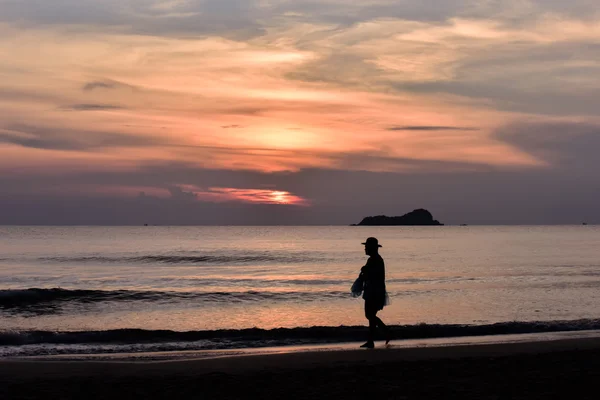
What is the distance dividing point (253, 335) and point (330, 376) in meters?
7.65

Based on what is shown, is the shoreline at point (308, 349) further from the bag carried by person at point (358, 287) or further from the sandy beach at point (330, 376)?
the bag carried by person at point (358, 287)

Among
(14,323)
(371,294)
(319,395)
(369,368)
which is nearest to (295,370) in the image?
(369,368)

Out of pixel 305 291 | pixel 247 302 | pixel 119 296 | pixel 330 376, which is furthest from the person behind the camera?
pixel 305 291

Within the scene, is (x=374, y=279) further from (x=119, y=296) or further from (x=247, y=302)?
(x=119, y=296)

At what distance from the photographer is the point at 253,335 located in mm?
17844

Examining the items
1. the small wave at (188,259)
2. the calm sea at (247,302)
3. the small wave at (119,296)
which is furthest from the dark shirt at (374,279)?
the small wave at (188,259)

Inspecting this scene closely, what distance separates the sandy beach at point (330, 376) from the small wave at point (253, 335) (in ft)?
13.0

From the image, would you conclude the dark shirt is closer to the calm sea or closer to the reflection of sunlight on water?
the calm sea

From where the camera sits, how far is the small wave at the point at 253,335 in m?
17.0

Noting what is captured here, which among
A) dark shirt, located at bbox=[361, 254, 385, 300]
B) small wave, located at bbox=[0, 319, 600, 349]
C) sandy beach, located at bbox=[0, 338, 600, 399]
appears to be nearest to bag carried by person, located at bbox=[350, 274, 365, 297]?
dark shirt, located at bbox=[361, 254, 385, 300]

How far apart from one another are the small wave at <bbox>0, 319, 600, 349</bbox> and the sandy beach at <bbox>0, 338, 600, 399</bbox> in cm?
398

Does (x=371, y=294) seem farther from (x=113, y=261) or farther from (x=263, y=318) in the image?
(x=113, y=261)

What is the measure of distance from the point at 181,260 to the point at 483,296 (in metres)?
37.2

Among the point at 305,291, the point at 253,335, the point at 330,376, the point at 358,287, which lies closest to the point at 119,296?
the point at 305,291
